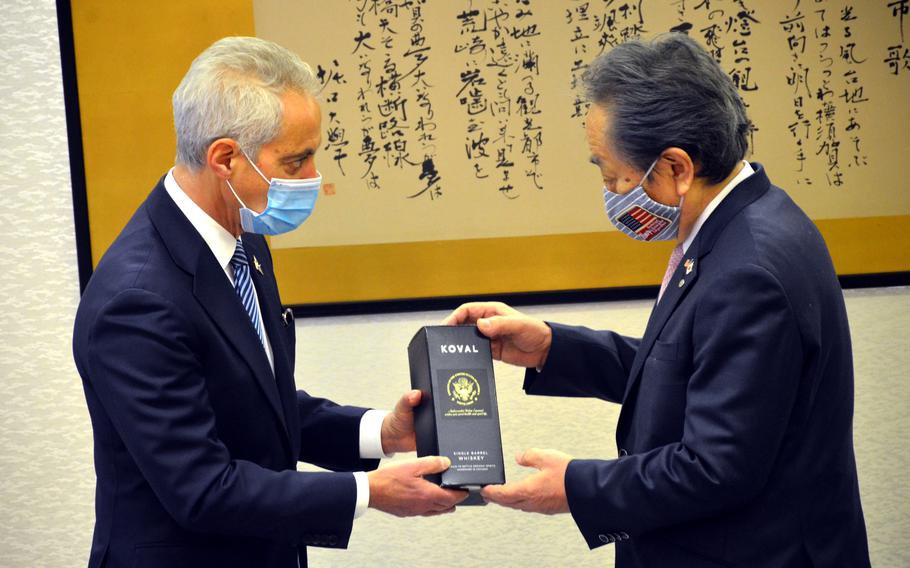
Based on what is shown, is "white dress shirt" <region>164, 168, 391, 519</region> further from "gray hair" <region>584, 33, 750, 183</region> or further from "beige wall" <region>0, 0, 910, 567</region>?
"beige wall" <region>0, 0, 910, 567</region>

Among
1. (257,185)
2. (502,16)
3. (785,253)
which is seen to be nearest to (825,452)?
(785,253)

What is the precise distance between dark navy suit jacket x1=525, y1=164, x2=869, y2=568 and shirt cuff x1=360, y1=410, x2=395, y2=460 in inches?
19.5

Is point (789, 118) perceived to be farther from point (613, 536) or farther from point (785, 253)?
point (613, 536)

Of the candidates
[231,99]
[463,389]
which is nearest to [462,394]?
[463,389]

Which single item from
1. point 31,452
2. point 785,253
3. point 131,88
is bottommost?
point 31,452

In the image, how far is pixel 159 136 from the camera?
2604mm

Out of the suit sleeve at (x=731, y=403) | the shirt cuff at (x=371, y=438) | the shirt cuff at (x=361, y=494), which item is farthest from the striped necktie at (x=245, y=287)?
the suit sleeve at (x=731, y=403)

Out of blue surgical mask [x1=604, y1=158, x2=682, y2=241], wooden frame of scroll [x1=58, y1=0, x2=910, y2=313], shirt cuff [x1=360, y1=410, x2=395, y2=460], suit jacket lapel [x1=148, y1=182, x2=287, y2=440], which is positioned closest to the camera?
suit jacket lapel [x1=148, y1=182, x2=287, y2=440]

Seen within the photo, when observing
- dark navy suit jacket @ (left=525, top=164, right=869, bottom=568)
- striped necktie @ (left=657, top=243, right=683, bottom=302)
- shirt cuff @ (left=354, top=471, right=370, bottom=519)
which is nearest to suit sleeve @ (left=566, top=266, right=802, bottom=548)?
dark navy suit jacket @ (left=525, top=164, right=869, bottom=568)

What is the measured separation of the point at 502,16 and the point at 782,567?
5.23 ft

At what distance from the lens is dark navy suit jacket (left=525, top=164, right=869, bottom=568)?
1446 mm

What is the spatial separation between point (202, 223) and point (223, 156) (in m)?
0.11

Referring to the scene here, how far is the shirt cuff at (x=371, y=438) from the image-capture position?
200cm

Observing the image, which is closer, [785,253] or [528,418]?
[785,253]
